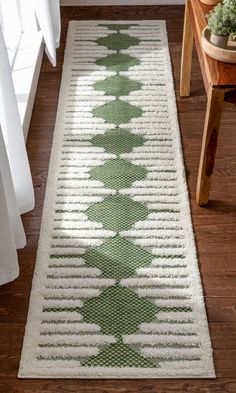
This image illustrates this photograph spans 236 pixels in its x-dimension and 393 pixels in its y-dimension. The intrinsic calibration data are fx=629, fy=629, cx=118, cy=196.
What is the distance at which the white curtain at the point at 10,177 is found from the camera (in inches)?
67.9

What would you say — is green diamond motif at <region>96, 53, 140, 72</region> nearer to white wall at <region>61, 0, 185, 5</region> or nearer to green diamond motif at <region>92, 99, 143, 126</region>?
green diamond motif at <region>92, 99, 143, 126</region>

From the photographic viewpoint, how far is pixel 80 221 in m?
2.13

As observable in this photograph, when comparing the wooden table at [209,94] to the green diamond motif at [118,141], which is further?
the green diamond motif at [118,141]

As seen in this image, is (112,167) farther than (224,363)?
Yes

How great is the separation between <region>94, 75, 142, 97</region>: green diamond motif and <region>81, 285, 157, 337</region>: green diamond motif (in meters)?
1.13

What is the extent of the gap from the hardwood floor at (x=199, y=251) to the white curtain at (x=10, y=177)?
0.11 meters

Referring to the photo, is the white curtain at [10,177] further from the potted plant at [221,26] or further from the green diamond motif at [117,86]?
the green diamond motif at [117,86]

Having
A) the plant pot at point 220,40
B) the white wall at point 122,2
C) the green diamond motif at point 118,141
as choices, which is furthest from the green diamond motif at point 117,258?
the white wall at point 122,2

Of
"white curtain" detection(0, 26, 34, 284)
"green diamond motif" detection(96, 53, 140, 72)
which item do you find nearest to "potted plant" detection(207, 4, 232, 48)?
"white curtain" detection(0, 26, 34, 284)

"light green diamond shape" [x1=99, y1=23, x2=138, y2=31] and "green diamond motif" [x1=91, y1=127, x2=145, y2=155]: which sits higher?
"green diamond motif" [x1=91, y1=127, x2=145, y2=155]

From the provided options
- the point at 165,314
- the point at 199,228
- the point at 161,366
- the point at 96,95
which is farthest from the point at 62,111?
the point at 161,366

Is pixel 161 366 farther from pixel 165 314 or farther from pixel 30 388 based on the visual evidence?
pixel 30 388

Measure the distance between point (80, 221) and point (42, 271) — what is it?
253mm

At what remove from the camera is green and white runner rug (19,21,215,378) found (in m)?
1.72
